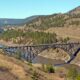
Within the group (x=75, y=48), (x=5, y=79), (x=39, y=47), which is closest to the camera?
(x=5, y=79)

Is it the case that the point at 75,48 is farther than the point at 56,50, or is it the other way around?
the point at 56,50

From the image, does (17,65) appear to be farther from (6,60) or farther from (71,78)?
(71,78)

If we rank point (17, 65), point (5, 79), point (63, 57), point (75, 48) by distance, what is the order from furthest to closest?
point (63, 57), point (75, 48), point (17, 65), point (5, 79)

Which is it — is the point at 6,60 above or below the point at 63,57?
above

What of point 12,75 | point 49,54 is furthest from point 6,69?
point 49,54

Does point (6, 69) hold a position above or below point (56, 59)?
above

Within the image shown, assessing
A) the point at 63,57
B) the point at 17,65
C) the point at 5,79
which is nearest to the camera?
the point at 5,79

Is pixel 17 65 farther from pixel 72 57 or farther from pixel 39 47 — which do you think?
pixel 72 57

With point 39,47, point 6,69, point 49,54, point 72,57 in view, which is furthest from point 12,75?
point 49,54

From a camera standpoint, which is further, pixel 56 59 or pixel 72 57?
pixel 56 59
